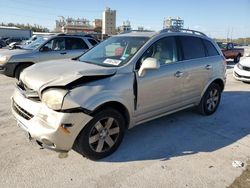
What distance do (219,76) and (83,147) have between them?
371 centimetres

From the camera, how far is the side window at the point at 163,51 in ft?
13.8

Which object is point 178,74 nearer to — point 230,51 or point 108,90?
point 108,90

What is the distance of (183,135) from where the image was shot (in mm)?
4633

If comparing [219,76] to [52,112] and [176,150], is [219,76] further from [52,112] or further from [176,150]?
[52,112]

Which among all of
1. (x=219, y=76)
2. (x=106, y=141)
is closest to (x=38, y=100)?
(x=106, y=141)

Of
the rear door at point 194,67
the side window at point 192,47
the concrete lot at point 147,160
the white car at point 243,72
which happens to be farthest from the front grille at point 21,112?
the white car at point 243,72

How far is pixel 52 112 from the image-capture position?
3135 mm

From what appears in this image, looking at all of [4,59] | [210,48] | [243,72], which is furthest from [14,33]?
[210,48]

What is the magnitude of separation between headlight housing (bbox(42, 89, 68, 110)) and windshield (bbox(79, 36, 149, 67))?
3.33 feet

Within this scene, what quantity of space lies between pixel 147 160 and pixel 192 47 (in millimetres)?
2598

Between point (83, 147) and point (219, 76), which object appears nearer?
point (83, 147)

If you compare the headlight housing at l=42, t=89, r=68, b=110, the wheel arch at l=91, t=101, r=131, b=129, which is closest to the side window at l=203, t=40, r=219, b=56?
the wheel arch at l=91, t=101, r=131, b=129

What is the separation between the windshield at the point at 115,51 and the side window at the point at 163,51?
0.18m

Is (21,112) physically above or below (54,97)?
below
